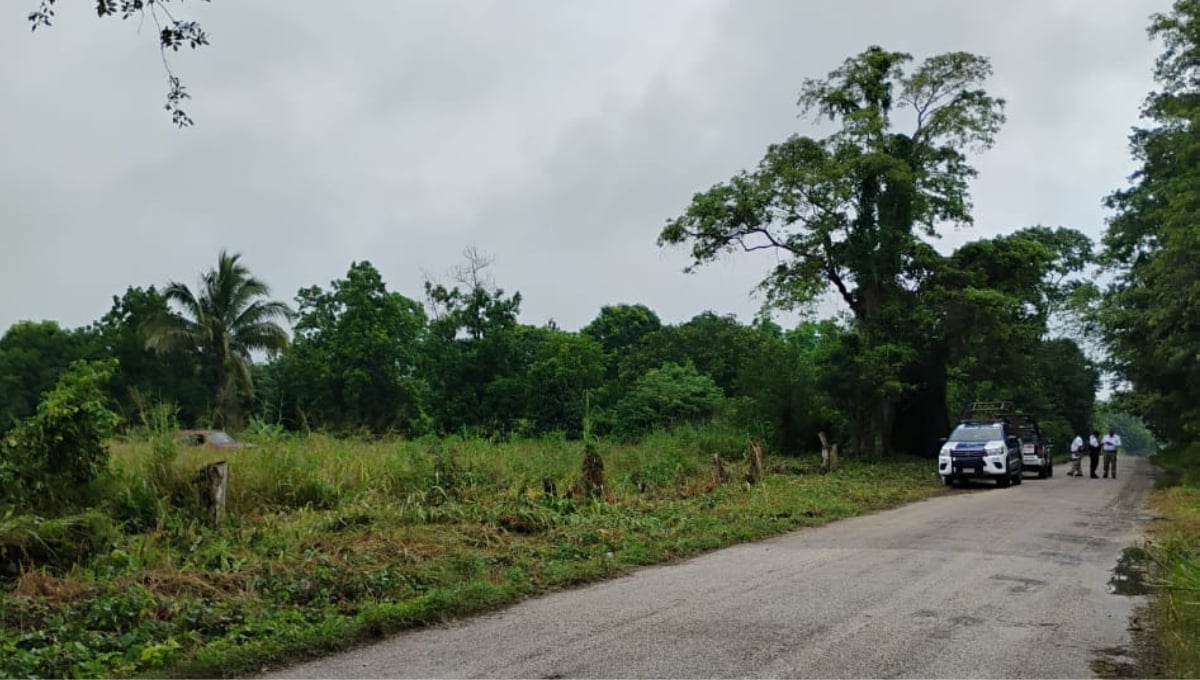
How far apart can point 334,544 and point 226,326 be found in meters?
29.7

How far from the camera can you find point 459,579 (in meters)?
8.67

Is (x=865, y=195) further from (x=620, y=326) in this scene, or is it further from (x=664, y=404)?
(x=620, y=326)

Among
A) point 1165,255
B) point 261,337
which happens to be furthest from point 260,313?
point 1165,255

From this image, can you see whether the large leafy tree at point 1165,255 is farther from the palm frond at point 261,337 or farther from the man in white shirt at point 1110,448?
the palm frond at point 261,337

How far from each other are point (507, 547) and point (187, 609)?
13.8 ft

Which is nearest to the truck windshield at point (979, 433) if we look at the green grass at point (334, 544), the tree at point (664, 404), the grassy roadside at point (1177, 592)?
the green grass at point (334, 544)

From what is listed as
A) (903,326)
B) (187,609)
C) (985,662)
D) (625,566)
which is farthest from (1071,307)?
(187,609)

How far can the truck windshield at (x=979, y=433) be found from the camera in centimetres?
2288

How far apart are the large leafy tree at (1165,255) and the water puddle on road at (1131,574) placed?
35.8 ft

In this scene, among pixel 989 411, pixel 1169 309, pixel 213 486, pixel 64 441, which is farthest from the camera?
pixel 989 411

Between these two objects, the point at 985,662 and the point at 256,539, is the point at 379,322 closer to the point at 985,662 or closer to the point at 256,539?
the point at 256,539

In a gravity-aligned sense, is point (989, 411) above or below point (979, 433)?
above

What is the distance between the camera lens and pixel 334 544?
32.1ft

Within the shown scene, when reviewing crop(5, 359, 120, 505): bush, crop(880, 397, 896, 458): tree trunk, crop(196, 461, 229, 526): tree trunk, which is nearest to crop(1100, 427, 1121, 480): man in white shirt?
crop(880, 397, 896, 458): tree trunk
